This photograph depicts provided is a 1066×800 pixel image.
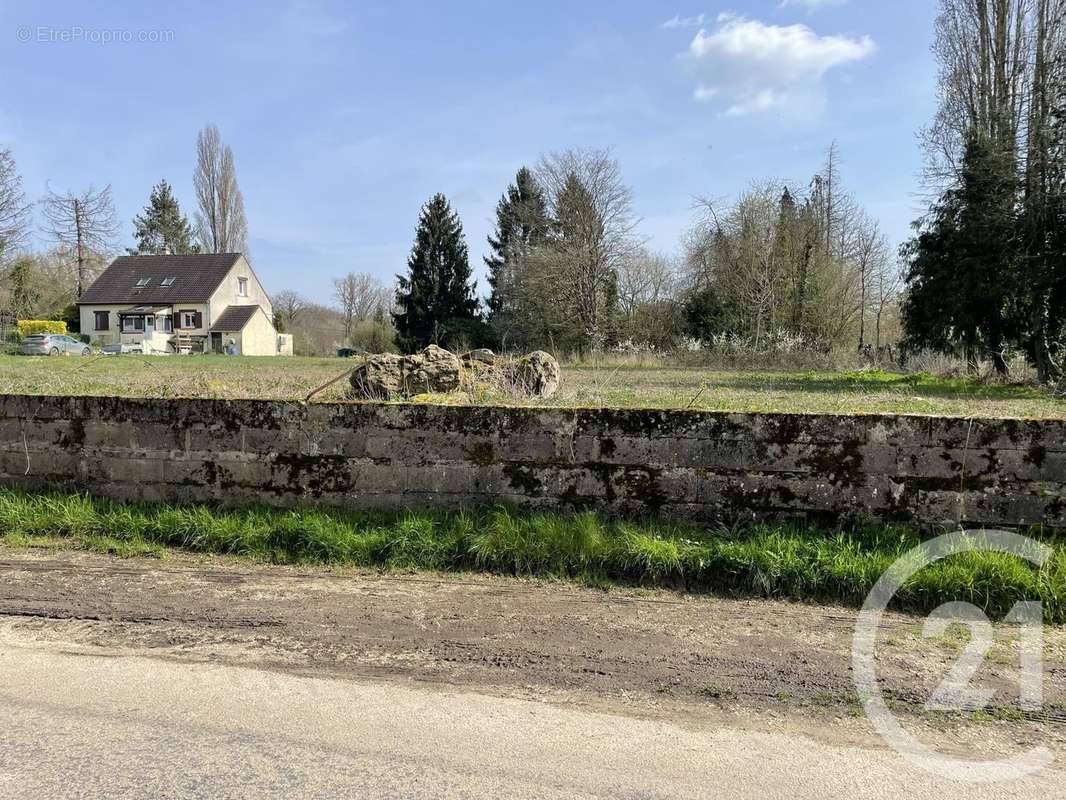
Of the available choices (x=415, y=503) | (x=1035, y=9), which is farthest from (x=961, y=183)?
(x=415, y=503)

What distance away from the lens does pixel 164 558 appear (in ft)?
17.0

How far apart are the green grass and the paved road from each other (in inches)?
63.9

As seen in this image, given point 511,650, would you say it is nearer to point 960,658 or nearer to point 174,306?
point 960,658

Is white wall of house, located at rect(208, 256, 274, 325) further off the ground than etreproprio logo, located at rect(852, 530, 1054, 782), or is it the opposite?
white wall of house, located at rect(208, 256, 274, 325)

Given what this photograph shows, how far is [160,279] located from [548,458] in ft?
214

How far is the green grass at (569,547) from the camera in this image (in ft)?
14.0

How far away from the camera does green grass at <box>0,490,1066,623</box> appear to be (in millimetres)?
4258

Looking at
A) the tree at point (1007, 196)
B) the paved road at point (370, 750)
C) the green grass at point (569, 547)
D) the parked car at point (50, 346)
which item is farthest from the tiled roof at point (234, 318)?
the paved road at point (370, 750)

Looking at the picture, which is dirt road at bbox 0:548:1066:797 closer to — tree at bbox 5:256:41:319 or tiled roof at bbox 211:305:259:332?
tree at bbox 5:256:41:319

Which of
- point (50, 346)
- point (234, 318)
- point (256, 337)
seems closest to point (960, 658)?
point (50, 346)

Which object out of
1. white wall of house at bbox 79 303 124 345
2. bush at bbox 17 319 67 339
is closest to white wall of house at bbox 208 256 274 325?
white wall of house at bbox 79 303 124 345

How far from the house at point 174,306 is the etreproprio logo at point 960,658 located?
58717 mm

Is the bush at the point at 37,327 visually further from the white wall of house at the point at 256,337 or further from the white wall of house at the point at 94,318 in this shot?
the white wall of house at the point at 256,337

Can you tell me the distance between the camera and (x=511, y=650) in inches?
145
